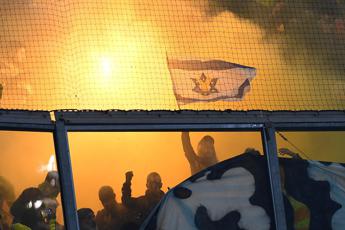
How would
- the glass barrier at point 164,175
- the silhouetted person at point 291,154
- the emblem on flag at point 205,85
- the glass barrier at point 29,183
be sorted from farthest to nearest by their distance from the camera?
1. the emblem on flag at point 205,85
2. the silhouetted person at point 291,154
3. the glass barrier at point 164,175
4. the glass barrier at point 29,183

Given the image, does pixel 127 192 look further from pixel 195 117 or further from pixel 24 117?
pixel 24 117

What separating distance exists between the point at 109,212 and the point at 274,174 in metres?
1.00

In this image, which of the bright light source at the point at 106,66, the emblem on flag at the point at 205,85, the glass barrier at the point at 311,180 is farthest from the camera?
the emblem on flag at the point at 205,85

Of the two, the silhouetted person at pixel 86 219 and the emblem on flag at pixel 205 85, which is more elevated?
A: the emblem on flag at pixel 205 85

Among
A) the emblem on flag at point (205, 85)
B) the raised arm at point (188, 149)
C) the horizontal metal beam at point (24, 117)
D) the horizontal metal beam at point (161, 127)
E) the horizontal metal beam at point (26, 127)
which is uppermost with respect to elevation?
the emblem on flag at point (205, 85)

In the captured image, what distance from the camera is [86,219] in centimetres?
421

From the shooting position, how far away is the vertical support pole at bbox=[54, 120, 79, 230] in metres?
4.09

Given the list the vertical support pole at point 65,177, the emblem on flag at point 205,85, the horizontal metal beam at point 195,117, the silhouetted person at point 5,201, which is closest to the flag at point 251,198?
the horizontal metal beam at point 195,117

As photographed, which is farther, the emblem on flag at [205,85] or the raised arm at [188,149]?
the emblem on flag at [205,85]

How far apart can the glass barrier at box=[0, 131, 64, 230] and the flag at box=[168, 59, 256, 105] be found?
Result: 1101 millimetres

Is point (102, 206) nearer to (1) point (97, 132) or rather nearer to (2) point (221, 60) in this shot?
(1) point (97, 132)

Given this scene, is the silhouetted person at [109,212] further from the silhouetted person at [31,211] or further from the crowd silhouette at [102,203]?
the silhouetted person at [31,211]

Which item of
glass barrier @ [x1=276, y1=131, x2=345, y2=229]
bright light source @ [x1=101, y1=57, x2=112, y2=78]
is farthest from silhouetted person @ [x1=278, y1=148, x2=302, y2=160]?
bright light source @ [x1=101, y1=57, x2=112, y2=78]

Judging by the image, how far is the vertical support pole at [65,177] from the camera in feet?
13.4
